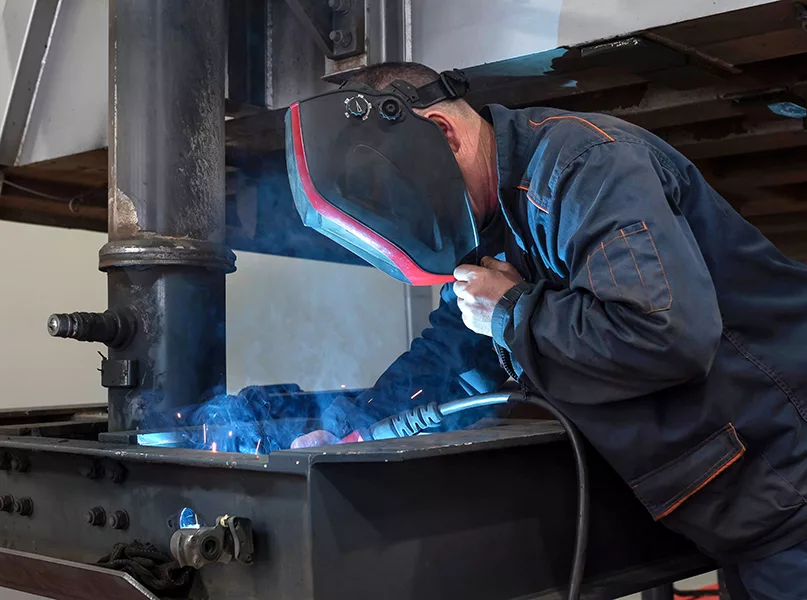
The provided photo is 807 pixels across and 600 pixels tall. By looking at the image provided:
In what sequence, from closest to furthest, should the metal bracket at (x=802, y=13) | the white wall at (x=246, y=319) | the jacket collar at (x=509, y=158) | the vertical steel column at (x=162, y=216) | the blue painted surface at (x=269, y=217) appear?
the jacket collar at (x=509, y=158) < the metal bracket at (x=802, y=13) < the vertical steel column at (x=162, y=216) < the blue painted surface at (x=269, y=217) < the white wall at (x=246, y=319)

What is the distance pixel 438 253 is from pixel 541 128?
252 millimetres

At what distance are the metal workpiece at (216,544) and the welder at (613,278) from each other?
1.47ft

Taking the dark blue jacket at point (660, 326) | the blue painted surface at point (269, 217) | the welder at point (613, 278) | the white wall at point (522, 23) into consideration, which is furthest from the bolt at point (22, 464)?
the blue painted surface at point (269, 217)

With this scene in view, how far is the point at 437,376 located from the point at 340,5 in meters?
0.81

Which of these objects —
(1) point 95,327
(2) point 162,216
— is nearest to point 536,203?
(2) point 162,216

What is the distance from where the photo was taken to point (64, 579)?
123 cm

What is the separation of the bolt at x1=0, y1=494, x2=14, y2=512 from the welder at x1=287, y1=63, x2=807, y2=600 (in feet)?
2.38

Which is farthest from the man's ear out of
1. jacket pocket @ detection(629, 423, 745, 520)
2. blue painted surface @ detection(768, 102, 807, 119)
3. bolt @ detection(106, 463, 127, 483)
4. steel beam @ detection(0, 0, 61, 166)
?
steel beam @ detection(0, 0, 61, 166)

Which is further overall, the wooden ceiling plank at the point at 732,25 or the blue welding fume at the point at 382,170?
the wooden ceiling plank at the point at 732,25

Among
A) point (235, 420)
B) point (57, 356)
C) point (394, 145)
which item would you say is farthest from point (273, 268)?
point (394, 145)

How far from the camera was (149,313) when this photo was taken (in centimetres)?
156

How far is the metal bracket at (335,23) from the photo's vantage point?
6.05 feet

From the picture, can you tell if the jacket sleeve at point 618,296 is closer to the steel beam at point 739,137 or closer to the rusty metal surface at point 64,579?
the rusty metal surface at point 64,579

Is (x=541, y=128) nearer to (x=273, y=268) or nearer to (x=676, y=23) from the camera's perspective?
(x=676, y=23)
